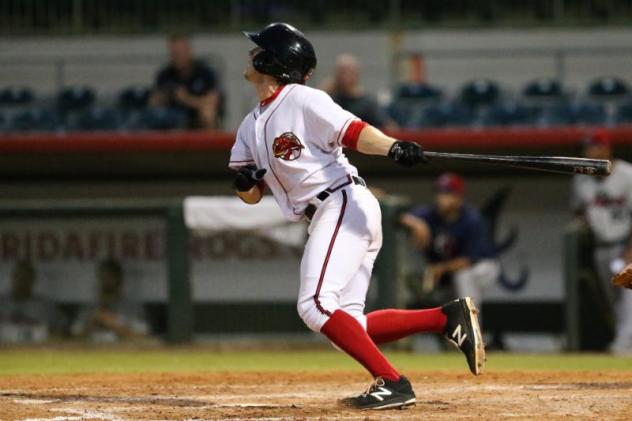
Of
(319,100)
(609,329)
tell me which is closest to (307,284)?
(319,100)

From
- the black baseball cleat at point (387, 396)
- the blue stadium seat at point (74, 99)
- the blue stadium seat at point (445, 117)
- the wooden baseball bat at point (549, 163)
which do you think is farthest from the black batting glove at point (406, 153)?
the blue stadium seat at point (74, 99)

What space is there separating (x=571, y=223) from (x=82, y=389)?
17.7ft

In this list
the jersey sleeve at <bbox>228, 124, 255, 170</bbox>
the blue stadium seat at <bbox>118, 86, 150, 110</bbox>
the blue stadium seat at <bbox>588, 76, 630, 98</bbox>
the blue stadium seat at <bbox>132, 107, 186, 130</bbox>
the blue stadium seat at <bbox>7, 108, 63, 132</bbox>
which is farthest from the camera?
the blue stadium seat at <bbox>118, 86, 150, 110</bbox>

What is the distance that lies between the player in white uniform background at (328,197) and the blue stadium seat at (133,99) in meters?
6.67

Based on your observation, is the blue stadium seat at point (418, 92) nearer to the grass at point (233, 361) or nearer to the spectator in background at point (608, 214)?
the spectator in background at point (608, 214)

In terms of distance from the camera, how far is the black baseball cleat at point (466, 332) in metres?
4.62

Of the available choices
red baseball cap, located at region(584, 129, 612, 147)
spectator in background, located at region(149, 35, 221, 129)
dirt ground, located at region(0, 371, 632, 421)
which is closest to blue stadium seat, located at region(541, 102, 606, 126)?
red baseball cap, located at region(584, 129, 612, 147)

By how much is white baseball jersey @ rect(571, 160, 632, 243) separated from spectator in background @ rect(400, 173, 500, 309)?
83 centimetres

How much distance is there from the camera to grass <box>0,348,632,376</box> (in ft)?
23.5

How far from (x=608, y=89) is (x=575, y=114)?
26.4 inches

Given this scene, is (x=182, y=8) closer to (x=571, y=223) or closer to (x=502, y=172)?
(x=502, y=172)

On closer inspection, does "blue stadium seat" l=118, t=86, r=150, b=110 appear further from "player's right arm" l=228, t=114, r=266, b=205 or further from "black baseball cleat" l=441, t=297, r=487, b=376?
"black baseball cleat" l=441, t=297, r=487, b=376

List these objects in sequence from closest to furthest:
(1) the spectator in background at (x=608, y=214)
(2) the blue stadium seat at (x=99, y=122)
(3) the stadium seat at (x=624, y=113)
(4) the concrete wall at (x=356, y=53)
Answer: (1) the spectator in background at (x=608, y=214) → (3) the stadium seat at (x=624, y=113) → (2) the blue stadium seat at (x=99, y=122) → (4) the concrete wall at (x=356, y=53)

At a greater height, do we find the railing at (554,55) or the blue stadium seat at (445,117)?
the railing at (554,55)
